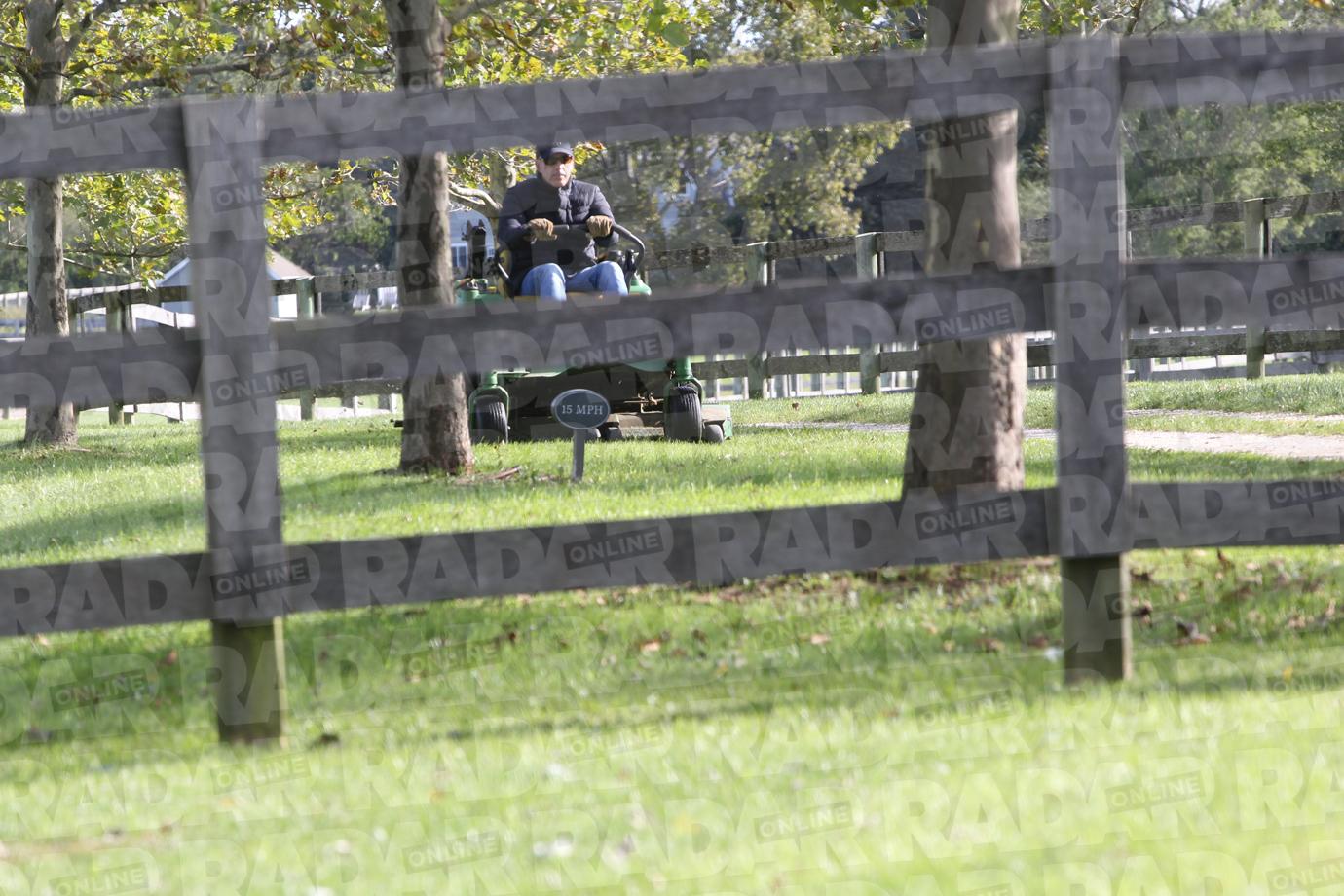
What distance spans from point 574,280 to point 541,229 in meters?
0.54

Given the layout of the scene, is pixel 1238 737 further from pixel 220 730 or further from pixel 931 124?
pixel 931 124

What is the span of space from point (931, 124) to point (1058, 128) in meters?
2.09

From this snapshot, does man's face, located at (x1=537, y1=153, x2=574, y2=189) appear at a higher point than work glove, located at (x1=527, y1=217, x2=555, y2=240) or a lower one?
higher

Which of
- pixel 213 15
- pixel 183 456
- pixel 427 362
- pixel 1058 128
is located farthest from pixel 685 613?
pixel 213 15

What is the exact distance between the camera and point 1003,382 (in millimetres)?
6035

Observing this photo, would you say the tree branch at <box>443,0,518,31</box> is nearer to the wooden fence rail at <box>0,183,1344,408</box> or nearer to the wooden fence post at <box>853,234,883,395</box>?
the wooden fence rail at <box>0,183,1344,408</box>

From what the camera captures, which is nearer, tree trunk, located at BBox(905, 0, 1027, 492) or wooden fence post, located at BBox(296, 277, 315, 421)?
tree trunk, located at BBox(905, 0, 1027, 492)

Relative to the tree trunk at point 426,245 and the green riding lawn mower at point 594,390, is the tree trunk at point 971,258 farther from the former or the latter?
the green riding lawn mower at point 594,390

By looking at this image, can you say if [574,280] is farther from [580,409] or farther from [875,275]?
[875,275]

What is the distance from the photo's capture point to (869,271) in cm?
1984

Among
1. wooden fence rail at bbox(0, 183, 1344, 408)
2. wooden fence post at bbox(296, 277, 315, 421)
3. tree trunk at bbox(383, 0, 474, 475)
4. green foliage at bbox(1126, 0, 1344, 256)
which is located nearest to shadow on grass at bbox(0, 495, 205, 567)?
tree trunk at bbox(383, 0, 474, 475)

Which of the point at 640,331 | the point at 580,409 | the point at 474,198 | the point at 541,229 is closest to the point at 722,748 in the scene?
the point at 640,331

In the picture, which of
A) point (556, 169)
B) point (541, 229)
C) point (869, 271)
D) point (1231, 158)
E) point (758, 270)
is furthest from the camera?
point (1231, 158)

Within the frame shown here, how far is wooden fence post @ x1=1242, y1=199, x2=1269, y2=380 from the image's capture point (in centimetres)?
1633
